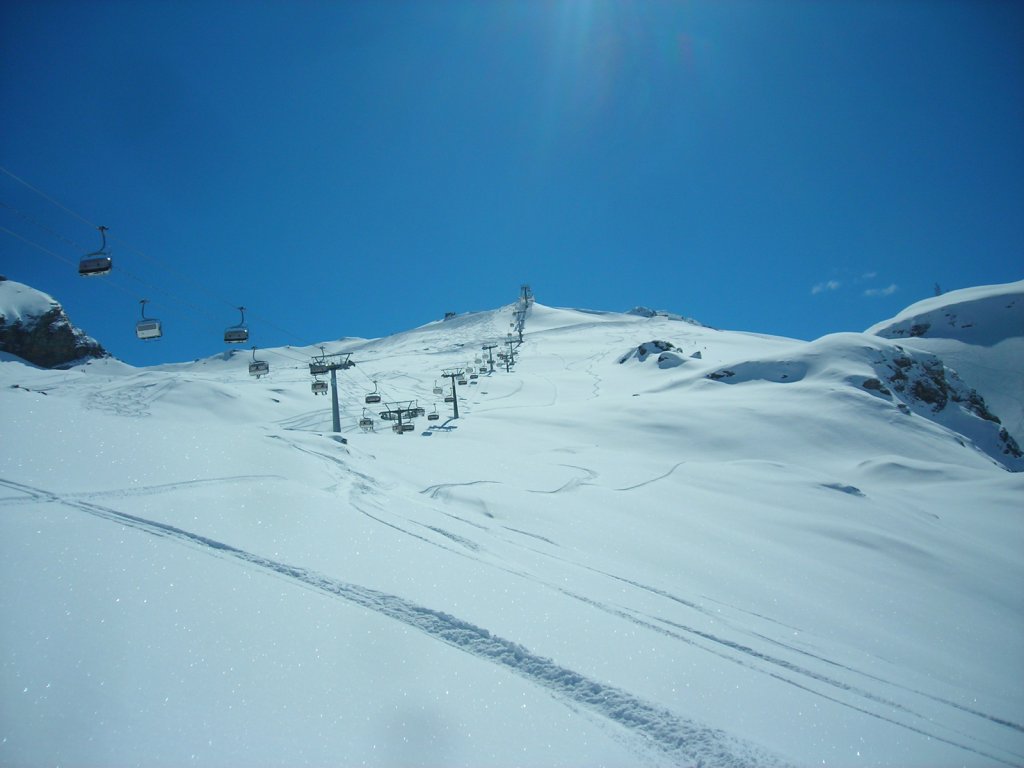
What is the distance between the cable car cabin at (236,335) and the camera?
22.2 m

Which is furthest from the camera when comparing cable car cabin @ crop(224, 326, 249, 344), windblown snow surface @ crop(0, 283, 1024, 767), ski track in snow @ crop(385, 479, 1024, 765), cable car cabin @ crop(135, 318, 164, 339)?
cable car cabin @ crop(224, 326, 249, 344)

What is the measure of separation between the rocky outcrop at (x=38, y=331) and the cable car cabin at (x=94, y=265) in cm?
9593

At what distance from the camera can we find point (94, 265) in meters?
A: 13.9

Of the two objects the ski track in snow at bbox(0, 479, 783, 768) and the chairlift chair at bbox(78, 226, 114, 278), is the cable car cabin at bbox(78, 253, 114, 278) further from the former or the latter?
the ski track in snow at bbox(0, 479, 783, 768)

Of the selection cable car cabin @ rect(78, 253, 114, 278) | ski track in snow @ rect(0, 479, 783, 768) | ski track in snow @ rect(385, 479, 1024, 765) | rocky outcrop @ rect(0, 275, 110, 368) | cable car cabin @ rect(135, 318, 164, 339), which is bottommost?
ski track in snow @ rect(385, 479, 1024, 765)

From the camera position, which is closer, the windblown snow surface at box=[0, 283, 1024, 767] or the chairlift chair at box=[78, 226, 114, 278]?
the windblown snow surface at box=[0, 283, 1024, 767]

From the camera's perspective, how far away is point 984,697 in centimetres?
707

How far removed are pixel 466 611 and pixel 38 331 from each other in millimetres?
111833

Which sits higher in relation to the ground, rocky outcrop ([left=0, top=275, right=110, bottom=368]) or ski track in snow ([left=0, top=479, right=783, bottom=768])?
rocky outcrop ([left=0, top=275, right=110, bottom=368])

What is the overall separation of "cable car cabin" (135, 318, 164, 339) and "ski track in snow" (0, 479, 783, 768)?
43.7 ft

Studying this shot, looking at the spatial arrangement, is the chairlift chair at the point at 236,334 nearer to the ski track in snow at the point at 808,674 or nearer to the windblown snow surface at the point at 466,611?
the windblown snow surface at the point at 466,611

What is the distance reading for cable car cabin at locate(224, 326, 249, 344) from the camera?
2217 centimetres

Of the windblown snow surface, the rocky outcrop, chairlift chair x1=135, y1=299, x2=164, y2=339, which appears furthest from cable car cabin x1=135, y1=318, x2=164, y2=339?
the rocky outcrop

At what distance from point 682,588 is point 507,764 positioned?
5.60 meters
